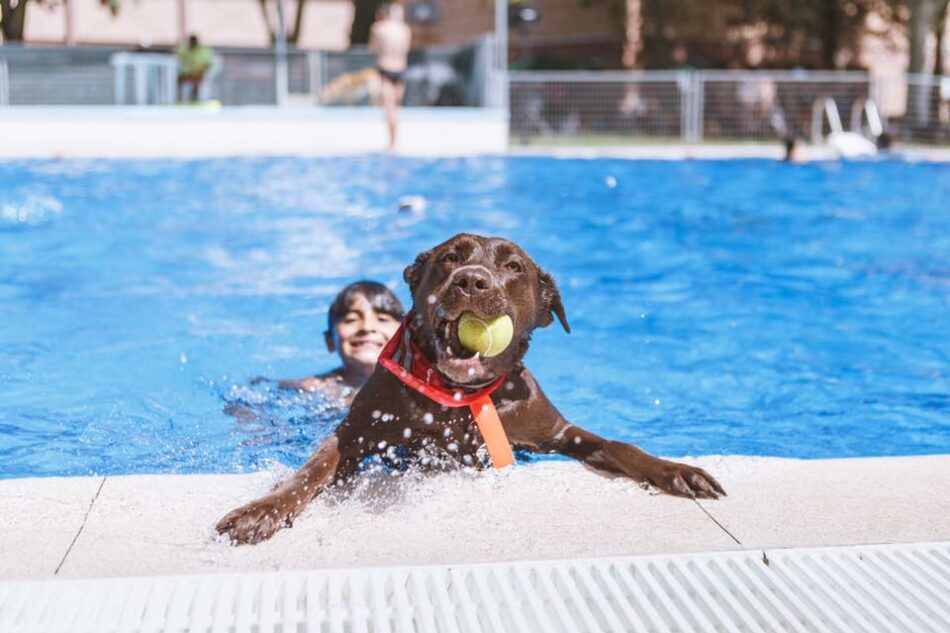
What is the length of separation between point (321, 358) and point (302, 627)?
4.33 m

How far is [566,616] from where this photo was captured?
262cm

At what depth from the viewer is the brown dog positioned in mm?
3553

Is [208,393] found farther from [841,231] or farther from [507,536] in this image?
[841,231]

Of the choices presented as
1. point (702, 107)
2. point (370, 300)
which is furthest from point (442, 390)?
point (702, 107)

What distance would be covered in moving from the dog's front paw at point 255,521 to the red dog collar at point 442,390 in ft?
2.20

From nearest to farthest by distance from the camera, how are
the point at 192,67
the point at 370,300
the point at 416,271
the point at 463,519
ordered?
the point at 463,519 < the point at 416,271 < the point at 370,300 < the point at 192,67

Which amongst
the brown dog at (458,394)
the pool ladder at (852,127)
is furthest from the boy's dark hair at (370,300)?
the pool ladder at (852,127)

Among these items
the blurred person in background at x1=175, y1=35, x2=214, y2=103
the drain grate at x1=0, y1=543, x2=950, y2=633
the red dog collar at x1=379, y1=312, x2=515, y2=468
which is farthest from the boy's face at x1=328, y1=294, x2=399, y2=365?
the blurred person in background at x1=175, y1=35, x2=214, y2=103

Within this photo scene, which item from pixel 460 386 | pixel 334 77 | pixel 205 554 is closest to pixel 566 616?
pixel 205 554

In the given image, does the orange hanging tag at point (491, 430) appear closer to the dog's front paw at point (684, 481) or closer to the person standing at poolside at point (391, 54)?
the dog's front paw at point (684, 481)

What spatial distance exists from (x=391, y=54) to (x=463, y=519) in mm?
15539

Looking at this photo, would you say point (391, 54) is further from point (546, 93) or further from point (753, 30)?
point (753, 30)

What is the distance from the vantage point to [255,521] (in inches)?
119

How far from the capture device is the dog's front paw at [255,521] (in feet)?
9.84
